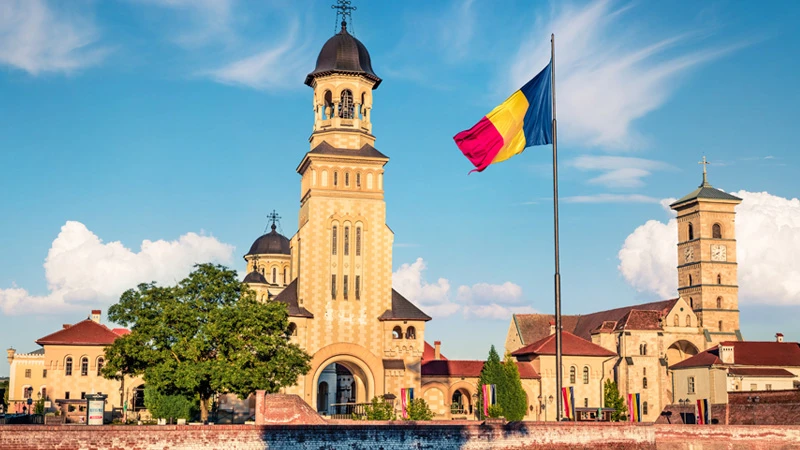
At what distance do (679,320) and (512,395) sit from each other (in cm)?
2704

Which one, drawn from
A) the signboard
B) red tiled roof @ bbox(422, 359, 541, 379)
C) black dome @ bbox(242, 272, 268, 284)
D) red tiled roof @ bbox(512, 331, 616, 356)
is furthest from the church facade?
the signboard

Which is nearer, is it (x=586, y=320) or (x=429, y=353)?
(x=429, y=353)

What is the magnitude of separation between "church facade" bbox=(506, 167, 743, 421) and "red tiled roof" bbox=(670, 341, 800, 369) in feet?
13.8

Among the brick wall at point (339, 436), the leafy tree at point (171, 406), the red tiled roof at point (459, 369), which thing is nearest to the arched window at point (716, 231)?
the red tiled roof at point (459, 369)

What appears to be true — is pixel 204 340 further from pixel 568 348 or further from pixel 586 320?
pixel 586 320

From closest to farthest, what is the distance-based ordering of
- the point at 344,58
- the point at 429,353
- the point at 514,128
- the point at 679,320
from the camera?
1. the point at 514,128
2. the point at 344,58
3. the point at 679,320
4. the point at 429,353

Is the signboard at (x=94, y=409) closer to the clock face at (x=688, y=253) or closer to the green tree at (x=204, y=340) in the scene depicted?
the green tree at (x=204, y=340)

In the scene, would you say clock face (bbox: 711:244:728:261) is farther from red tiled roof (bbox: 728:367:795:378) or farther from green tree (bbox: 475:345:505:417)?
green tree (bbox: 475:345:505:417)

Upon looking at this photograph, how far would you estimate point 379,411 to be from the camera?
58.8 m

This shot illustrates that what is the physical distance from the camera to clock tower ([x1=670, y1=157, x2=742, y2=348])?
102312mm

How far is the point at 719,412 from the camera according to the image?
67500mm

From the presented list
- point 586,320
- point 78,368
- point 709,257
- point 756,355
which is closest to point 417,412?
point 78,368

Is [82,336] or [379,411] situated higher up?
[82,336]

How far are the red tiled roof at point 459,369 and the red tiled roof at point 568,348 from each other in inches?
73.4
